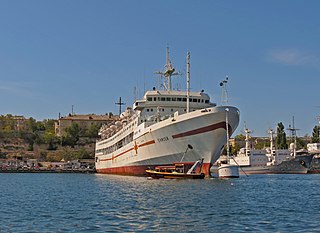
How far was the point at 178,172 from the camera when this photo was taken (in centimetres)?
5675

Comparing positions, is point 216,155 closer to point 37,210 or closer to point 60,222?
point 37,210

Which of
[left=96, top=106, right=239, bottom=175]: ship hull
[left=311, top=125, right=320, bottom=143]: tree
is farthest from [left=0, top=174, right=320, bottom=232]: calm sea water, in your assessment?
[left=311, top=125, right=320, bottom=143]: tree

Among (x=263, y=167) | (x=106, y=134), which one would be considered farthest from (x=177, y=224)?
(x=263, y=167)

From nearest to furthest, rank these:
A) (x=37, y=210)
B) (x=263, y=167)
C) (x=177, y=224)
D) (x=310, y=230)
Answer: (x=310, y=230), (x=177, y=224), (x=37, y=210), (x=263, y=167)

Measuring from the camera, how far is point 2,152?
159 meters

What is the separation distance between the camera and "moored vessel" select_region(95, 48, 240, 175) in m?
55.0

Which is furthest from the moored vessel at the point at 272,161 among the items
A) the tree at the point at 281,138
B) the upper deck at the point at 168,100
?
the upper deck at the point at 168,100

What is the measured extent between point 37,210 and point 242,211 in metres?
11.8

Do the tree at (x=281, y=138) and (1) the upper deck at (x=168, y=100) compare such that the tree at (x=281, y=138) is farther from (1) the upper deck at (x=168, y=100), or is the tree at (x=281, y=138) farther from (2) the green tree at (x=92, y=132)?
(1) the upper deck at (x=168, y=100)

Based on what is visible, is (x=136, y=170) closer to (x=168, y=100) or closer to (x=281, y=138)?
(x=168, y=100)

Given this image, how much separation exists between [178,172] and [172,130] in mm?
4692

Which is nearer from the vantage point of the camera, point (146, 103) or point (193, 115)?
point (193, 115)

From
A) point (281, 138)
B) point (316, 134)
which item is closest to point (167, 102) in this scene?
point (281, 138)

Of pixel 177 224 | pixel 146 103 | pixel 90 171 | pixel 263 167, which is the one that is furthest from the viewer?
pixel 90 171
